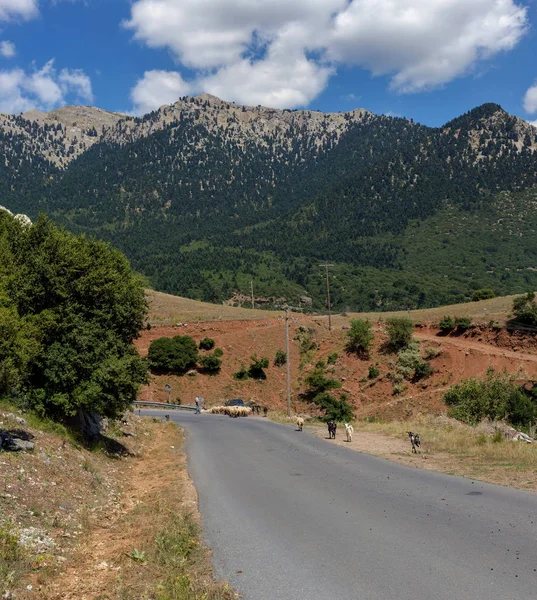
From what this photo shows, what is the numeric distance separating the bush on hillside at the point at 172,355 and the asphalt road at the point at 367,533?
39173 millimetres

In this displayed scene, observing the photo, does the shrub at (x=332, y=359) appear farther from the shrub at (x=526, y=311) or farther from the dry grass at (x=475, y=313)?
the shrub at (x=526, y=311)

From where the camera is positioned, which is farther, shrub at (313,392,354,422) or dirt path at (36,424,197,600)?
shrub at (313,392,354,422)

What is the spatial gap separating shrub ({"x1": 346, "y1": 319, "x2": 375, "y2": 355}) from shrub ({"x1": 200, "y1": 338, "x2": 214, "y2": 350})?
15836 mm

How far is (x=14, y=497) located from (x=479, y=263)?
135126 millimetres

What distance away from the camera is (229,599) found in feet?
21.9

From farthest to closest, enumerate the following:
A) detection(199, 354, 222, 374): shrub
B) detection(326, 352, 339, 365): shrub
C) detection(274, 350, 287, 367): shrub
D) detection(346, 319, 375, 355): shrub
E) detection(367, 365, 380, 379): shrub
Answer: detection(274, 350, 287, 367): shrub, detection(199, 354, 222, 374): shrub, detection(346, 319, 375, 355): shrub, detection(326, 352, 339, 365): shrub, detection(367, 365, 380, 379): shrub

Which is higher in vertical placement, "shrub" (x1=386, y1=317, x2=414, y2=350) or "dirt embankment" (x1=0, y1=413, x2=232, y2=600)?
"shrub" (x1=386, y1=317, x2=414, y2=350)

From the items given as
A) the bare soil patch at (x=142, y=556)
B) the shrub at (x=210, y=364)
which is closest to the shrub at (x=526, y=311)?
the shrub at (x=210, y=364)

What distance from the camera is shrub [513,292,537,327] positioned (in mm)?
51091

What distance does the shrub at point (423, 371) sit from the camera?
156ft

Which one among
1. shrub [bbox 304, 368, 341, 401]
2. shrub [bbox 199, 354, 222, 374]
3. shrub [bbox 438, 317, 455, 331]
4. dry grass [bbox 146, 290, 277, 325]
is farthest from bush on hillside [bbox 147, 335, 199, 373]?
shrub [bbox 438, 317, 455, 331]

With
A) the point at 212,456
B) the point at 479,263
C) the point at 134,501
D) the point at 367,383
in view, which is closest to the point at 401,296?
the point at 479,263

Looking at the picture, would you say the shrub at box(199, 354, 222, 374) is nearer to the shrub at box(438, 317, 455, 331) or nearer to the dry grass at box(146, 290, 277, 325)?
the dry grass at box(146, 290, 277, 325)

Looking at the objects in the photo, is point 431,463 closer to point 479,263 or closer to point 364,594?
point 364,594
